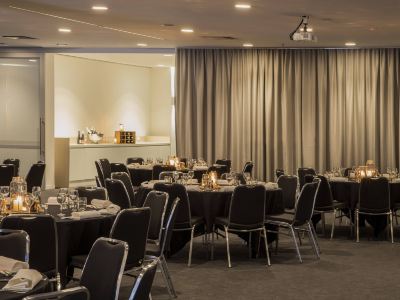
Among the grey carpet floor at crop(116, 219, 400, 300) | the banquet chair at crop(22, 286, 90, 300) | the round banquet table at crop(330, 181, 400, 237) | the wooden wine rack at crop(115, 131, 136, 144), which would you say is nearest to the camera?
the banquet chair at crop(22, 286, 90, 300)

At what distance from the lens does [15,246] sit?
4.67 metres

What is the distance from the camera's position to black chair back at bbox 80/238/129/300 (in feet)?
13.5

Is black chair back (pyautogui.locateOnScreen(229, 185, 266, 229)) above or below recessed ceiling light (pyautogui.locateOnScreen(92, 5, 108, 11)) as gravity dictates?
below

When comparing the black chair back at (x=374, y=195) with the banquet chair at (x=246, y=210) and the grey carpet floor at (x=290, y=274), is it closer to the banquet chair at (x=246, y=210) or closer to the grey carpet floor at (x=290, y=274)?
the grey carpet floor at (x=290, y=274)

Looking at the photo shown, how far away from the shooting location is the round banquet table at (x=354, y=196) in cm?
990

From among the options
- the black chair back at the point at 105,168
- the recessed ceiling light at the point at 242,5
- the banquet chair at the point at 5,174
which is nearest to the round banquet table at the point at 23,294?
the recessed ceiling light at the point at 242,5

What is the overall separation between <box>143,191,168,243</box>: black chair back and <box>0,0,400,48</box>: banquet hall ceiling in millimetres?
3017

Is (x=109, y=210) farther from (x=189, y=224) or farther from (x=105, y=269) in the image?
(x=105, y=269)

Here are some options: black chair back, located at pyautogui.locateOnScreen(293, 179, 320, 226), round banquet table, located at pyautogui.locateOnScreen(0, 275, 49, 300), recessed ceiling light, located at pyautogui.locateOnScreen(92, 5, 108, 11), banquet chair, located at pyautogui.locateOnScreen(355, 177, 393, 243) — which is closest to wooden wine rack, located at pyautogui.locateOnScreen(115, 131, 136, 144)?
recessed ceiling light, located at pyautogui.locateOnScreen(92, 5, 108, 11)

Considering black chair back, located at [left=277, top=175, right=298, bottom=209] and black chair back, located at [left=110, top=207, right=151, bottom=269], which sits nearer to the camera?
black chair back, located at [left=110, top=207, right=151, bottom=269]

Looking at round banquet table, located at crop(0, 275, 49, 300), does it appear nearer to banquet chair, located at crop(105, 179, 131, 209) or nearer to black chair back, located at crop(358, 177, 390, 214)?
banquet chair, located at crop(105, 179, 131, 209)

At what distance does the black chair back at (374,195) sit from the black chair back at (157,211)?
3.61 meters

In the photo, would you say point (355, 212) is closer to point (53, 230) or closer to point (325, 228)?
point (325, 228)

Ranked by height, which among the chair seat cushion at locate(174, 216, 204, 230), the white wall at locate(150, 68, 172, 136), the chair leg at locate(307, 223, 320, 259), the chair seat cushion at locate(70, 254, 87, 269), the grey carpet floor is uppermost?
the white wall at locate(150, 68, 172, 136)
